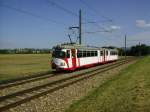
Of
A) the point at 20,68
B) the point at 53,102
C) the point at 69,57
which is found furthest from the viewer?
the point at 20,68

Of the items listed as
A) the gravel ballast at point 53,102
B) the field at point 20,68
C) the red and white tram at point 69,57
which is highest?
the red and white tram at point 69,57

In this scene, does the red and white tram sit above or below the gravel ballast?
above

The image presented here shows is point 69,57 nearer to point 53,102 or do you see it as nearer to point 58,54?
point 58,54

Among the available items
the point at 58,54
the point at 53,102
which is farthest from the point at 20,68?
the point at 53,102

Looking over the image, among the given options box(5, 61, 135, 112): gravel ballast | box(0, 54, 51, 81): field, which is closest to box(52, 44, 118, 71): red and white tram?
box(0, 54, 51, 81): field

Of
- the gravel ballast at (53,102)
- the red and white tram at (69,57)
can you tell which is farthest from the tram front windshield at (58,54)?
the gravel ballast at (53,102)

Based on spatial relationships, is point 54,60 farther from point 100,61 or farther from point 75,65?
point 100,61

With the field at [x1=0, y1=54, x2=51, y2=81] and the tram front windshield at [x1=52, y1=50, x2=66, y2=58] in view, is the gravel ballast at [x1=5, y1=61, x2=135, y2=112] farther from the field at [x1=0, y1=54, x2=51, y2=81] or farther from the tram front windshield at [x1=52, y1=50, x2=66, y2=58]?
the tram front windshield at [x1=52, y1=50, x2=66, y2=58]

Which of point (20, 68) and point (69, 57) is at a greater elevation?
point (69, 57)

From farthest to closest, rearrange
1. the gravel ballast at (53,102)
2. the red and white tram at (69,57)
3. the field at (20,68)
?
the red and white tram at (69,57)
the field at (20,68)
the gravel ballast at (53,102)

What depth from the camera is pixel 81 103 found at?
35.8ft

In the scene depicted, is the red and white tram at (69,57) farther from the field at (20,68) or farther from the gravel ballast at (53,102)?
the gravel ballast at (53,102)

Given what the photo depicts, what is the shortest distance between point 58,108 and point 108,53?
3788 centimetres

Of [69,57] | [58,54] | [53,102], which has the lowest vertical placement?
[53,102]
